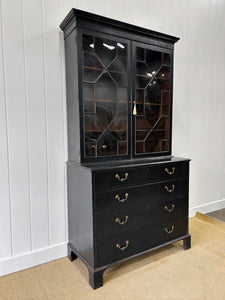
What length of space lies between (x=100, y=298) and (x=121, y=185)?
79cm

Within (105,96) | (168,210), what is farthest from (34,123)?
(168,210)

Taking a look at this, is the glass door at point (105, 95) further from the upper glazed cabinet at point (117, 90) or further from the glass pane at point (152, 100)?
the glass pane at point (152, 100)

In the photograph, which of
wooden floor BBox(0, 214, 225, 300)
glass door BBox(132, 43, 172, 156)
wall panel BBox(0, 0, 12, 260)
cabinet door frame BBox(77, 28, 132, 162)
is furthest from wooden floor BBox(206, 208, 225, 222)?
wall panel BBox(0, 0, 12, 260)

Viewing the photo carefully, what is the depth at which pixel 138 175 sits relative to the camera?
1.80 m

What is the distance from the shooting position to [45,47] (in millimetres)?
1851

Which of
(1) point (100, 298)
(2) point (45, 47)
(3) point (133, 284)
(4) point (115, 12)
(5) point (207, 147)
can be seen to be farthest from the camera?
(5) point (207, 147)

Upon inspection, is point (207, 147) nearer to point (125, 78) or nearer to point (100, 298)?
point (125, 78)

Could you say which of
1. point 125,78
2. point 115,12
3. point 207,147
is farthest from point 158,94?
point 207,147

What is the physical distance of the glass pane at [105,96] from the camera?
173 centimetres

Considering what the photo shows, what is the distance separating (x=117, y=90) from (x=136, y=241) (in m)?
1.27

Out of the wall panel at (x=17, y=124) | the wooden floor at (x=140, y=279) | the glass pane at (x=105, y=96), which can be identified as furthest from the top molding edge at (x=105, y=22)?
the wooden floor at (x=140, y=279)

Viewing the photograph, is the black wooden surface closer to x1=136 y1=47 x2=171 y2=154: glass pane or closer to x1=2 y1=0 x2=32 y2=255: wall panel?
x1=2 y1=0 x2=32 y2=255: wall panel

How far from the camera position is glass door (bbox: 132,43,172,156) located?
6.43 ft

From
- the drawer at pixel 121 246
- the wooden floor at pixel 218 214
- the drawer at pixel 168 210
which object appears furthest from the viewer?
the wooden floor at pixel 218 214
